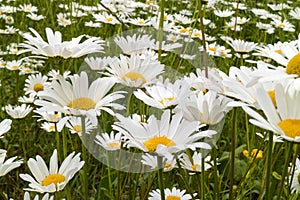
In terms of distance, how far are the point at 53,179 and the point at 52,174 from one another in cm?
2

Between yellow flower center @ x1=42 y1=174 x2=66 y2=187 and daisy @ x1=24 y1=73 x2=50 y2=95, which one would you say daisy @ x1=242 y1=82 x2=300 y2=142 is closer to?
yellow flower center @ x1=42 y1=174 x2=66 y2=187

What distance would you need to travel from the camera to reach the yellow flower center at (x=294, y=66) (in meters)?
0.57

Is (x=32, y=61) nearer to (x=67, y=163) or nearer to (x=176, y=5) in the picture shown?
(x=176, y=5)

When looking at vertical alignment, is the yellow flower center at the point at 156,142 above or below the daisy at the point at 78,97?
below

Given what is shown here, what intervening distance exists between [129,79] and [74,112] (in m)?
0.13

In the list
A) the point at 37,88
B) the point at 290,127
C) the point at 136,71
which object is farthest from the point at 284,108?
the point at 37,88

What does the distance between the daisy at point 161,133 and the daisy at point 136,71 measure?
0.12m

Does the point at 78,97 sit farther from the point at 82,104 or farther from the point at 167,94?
the point at 167,94

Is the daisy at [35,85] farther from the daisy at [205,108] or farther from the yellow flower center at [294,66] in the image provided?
the yellow flower center at [294,66]

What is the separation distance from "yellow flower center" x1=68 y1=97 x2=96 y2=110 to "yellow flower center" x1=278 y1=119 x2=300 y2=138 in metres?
0.30

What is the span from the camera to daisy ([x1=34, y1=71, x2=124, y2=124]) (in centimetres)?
66

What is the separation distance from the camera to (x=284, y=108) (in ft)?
1.76

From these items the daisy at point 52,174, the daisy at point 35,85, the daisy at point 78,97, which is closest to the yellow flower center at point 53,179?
the daisy at point 52,174

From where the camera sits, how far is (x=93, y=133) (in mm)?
1370
